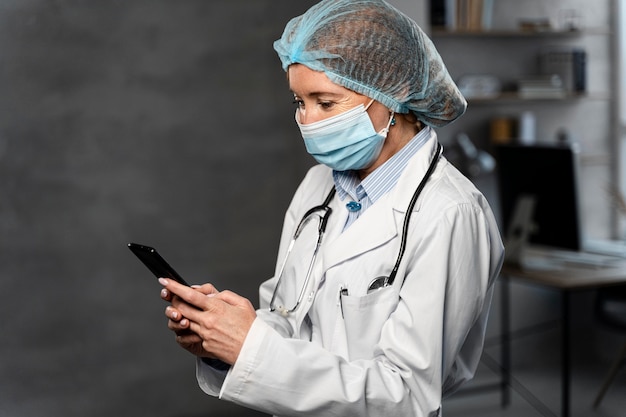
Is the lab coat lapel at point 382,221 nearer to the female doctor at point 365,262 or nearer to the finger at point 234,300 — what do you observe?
the female doctor at point 365,262

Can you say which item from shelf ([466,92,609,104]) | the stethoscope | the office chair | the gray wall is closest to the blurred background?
the gray wall

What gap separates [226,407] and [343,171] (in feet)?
4.54

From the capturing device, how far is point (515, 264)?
3625 mm

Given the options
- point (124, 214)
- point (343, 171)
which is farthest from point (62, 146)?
point (343, 171)

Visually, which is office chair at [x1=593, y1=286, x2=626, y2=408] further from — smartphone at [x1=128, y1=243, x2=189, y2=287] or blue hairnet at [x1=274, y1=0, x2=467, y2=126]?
smartphone at [x1=128, y1=243, x2=189, y2=287]

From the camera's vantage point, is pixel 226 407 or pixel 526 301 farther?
pixel 526 301

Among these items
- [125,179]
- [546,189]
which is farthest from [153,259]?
[546,189]

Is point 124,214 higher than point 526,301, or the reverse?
point 124,214

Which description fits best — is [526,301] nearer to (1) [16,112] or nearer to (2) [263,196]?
(2) [263,196]

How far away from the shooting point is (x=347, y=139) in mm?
1401

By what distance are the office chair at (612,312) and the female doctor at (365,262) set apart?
2565 mm

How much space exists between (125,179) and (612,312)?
2554 mm

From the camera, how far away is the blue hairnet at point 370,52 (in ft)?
4.51

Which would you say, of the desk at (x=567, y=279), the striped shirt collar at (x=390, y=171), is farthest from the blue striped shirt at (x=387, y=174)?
the desk at (x=567, y=279)
